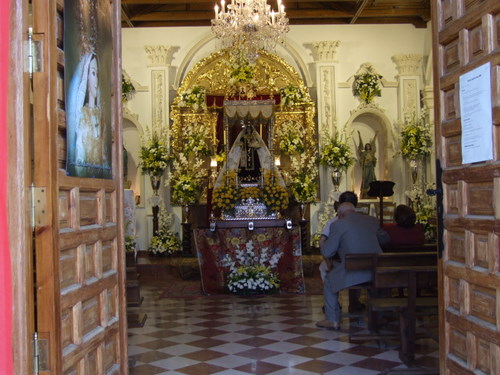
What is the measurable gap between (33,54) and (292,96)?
1054cm

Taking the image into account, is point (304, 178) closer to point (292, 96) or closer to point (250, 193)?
point (292, 96)

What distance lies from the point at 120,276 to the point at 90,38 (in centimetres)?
136

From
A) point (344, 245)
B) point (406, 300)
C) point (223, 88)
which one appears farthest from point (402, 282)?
point (223, 88)

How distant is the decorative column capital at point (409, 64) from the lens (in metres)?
13.3

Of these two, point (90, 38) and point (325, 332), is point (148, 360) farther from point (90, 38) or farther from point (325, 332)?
point (90, 38)

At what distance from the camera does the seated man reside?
650 centimetres

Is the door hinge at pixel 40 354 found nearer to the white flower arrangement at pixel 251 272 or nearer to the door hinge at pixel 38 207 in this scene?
the door hinge at pixel 38 207

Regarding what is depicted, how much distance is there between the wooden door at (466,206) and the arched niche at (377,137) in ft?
32.2

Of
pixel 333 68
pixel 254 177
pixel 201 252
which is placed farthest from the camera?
pixel 333 68

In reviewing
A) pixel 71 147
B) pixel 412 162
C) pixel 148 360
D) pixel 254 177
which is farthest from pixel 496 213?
pixel 412 162

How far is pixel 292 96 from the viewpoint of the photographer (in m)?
13.1

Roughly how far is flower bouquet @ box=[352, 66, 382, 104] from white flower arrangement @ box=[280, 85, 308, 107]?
1.11m

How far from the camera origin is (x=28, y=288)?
266 centimetres

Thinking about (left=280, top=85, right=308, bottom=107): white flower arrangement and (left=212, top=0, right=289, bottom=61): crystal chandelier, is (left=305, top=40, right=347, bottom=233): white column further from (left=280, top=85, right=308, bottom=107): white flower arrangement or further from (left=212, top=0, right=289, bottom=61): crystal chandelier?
(left=212, top=0, right=289, bottom=61): crystal chandelier
